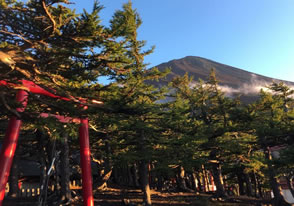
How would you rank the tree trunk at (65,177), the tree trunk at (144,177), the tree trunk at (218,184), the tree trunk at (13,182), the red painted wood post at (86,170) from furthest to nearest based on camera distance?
the tree trunk at (218,184)
the tree trunk at (13,182)
the tree trunk at (144,177)
the tree trunk at (65,177)
the red painted wood post at (86,170)

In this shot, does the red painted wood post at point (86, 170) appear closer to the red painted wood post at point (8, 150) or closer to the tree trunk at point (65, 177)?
the tree trunk at point (65, 177)

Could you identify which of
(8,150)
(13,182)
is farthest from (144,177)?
(13,182)

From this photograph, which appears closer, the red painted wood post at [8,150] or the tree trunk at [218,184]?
the red painted wood post at [8,150]

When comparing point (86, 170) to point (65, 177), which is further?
point (65, 177)

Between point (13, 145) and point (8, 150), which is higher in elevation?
point (13, 145)

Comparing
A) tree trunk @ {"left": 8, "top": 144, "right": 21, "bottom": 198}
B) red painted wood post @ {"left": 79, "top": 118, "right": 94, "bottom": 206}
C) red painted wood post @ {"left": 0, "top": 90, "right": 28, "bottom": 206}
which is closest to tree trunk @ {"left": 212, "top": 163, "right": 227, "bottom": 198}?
red painted wood post @ {"left": 79, "top": 118, "right": 94, "bottom": 206}

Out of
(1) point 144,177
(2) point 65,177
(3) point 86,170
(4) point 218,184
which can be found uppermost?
(3) point 86,170

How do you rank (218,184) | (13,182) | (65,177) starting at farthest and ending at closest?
(218,184) → (13,182) → (65,177)

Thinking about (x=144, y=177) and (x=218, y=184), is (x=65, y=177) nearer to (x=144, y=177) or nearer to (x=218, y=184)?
(x=144, y=177)

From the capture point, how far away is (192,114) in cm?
2077

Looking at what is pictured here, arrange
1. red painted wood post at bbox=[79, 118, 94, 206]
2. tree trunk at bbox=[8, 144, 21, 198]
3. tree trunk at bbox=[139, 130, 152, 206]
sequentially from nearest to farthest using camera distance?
red painted wood post at bbox=[79, 118, 94, 206]
tree trunk at bbox=[139, 130, 152, 206]
tree trunk at bbox=[8, 144, 21, 198]

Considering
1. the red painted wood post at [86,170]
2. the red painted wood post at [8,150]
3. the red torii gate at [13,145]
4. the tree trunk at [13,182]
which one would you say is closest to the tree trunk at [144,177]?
the red painted wood post at [86,170]

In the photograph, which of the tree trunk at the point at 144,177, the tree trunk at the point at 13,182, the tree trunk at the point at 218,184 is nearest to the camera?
the tree trunk at the point at 144,177

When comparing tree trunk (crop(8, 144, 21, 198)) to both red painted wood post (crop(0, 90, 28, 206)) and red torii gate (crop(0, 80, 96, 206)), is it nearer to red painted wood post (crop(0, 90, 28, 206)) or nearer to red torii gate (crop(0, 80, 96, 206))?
red torii gate (crop(0, 80, 96, 206))
